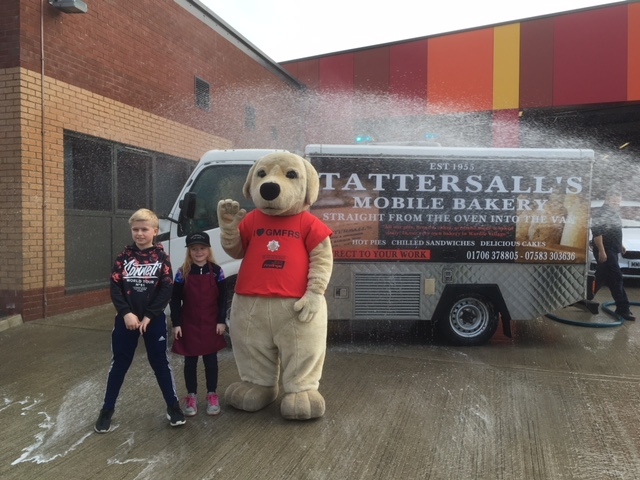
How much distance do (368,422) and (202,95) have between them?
8.75 meters

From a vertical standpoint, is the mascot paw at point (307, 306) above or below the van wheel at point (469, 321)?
above

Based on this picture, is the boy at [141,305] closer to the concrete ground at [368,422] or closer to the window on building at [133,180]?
the concrete ground at [368,422]

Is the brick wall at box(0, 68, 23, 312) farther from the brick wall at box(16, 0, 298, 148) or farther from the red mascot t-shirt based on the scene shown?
the red mascot t-shirt

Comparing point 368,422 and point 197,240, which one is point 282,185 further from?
point 368,422

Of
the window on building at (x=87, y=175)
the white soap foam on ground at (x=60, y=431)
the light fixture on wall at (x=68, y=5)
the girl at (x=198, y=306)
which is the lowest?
the white soap foam on ground at (x=60, y=431)

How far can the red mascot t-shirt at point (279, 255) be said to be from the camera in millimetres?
3945

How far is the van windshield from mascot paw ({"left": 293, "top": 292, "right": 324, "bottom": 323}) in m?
2.35

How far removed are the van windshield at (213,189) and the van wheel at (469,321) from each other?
98.9 inches

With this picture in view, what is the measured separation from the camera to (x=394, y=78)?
13.9 meters

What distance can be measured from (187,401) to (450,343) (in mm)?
3186

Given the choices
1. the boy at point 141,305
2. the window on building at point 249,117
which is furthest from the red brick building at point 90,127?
the boy at point 141,305

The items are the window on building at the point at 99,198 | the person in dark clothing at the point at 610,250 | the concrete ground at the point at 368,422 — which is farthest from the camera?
the window on building at the point at 99,198

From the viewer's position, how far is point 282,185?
12.8 feet

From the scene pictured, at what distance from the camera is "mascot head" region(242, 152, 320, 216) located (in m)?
3.89
